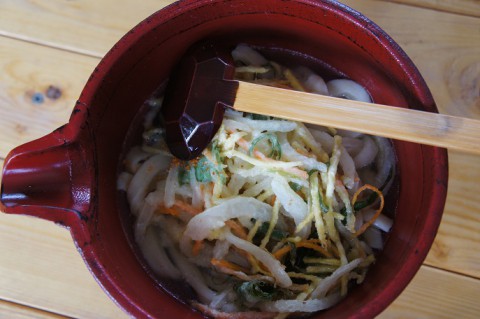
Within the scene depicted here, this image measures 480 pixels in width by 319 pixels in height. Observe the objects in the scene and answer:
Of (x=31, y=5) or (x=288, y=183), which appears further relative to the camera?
(x=31, y=5)

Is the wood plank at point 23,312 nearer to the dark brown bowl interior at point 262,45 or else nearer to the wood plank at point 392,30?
the dark brown bowl interior at point 262,45

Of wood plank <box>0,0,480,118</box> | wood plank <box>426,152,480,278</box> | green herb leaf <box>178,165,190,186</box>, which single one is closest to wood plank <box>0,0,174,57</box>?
wood plank <box>0,0,480,118</box>

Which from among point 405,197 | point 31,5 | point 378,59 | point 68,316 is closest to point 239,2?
point 378,59

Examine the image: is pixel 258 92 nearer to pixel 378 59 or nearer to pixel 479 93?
pixel 378 59

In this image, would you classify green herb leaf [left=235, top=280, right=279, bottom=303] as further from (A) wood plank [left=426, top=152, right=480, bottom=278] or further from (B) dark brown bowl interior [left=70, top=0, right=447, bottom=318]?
(A) wood plank [left=426, top=152, right=480, bottom=278]

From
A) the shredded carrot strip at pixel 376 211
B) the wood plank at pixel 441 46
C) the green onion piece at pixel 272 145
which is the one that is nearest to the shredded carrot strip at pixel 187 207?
the green onion piece at pixel 272 145

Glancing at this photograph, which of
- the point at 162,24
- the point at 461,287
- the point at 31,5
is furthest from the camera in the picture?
the point at 31,5
